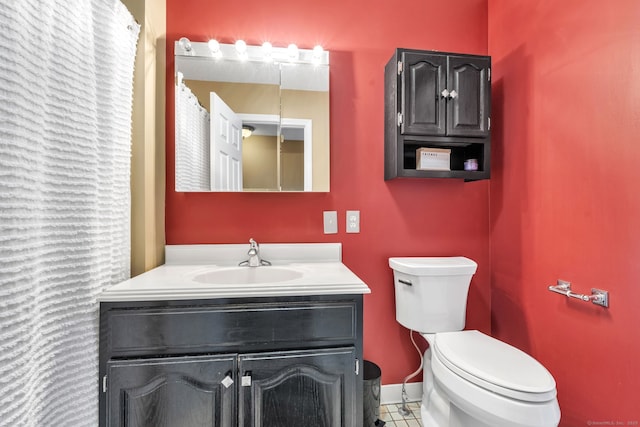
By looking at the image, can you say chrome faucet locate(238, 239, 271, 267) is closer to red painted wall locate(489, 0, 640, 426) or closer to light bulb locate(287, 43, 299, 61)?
light bulb locate(287, 43, 299, 61)

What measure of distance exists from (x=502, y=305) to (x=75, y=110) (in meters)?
2.15

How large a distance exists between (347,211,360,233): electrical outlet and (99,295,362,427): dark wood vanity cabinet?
1.95 ft

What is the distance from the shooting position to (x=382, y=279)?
5.49 feet

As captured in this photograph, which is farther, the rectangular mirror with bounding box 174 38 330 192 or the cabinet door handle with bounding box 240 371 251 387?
the rectangular mirror with bounding box 174 38 330 192

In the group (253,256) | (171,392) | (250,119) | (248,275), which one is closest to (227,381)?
(171,392)

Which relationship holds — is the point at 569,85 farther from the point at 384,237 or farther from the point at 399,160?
the point at 384,237

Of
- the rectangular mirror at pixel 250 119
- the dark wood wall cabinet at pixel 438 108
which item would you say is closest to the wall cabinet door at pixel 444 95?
the dark wood wall cabinet at pixel 438 108

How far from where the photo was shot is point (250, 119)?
1.53 metres

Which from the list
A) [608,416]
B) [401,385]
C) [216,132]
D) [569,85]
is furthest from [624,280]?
[216,132]

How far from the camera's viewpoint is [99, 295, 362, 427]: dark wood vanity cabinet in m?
1.01

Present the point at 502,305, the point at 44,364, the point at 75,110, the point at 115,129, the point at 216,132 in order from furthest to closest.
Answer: the point at 502,305
the point at 216,132
the point at 115,129
the point at 75,110
the point at 44,364

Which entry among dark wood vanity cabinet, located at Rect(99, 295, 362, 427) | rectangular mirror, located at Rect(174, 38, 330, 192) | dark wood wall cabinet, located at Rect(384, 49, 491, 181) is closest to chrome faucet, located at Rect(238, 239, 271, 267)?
rectangular mirror, located at Rect(174, 38, 330, 192)

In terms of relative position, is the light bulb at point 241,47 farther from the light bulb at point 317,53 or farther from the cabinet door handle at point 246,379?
the cabinet door handle at point 246,379

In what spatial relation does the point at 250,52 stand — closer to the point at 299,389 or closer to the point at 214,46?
the point at 214,46
